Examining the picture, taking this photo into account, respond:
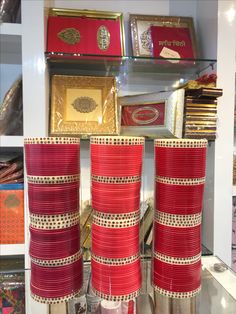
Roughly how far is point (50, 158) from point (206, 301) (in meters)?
0.56

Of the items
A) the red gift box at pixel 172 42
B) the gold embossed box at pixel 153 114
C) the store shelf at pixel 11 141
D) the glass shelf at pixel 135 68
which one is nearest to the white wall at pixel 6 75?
the glass shelf at pixel 135 68

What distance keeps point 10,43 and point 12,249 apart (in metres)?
0.89

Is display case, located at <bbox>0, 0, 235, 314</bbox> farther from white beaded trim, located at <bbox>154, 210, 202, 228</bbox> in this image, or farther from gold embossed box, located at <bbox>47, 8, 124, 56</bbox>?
white beaded trim, located at <bbox>154, 210, 202, 228</bbox>

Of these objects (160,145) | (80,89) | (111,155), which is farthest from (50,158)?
(80,89)

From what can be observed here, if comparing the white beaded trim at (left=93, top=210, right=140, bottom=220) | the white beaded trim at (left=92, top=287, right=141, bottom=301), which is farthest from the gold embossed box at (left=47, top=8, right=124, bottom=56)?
the white beaded trim at (left=92, top=287, right=141, bottom=301)

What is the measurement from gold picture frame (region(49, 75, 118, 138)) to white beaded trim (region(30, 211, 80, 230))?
2.26ft

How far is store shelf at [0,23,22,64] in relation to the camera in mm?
1147

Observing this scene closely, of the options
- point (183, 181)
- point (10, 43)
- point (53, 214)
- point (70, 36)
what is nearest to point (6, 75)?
point (10, 43)

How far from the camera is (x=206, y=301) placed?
0.74 metres

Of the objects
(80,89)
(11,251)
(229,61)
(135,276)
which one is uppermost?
(229,61)

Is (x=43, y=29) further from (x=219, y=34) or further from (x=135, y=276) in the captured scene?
(x=135, y=276)

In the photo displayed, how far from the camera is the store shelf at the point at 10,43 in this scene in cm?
115

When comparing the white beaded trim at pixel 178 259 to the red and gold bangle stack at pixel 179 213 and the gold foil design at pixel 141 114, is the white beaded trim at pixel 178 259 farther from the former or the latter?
the gold foil design at pixel 141 114

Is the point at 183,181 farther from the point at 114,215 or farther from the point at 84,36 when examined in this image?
the point at 84,36
